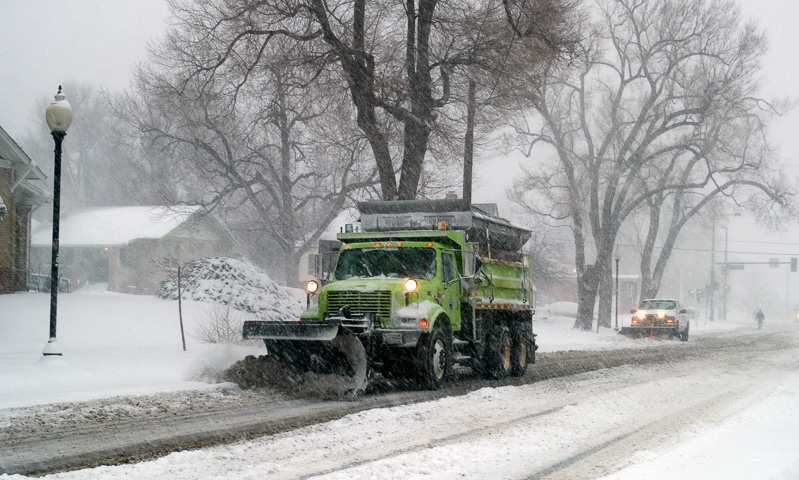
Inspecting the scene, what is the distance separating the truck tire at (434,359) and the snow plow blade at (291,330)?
1.77 meters

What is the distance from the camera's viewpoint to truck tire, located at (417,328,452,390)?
1298cm

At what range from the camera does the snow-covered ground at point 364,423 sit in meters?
7.11

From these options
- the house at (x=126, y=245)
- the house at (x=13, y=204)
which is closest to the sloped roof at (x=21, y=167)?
the house at (x=13, y=204)

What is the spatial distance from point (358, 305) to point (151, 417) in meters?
4.14

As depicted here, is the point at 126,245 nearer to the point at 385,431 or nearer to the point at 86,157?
the point at 86,157

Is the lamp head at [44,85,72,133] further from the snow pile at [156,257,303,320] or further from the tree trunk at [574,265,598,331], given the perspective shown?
the tree trunk at [574,265,598,331]

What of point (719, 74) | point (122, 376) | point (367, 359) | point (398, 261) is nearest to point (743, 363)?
point (398, 261)

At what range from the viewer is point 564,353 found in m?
23.8

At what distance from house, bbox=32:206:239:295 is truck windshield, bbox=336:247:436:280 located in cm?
3637

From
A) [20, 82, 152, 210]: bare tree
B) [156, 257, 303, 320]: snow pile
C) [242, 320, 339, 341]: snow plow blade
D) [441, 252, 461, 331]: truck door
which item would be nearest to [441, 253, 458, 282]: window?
[441, 252, 461, 331]: truck door

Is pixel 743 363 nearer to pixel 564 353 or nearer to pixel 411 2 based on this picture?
pixel 564 353

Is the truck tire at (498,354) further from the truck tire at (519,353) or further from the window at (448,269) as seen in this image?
the window at (448,269)

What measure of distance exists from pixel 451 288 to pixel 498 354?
2379 millimetres

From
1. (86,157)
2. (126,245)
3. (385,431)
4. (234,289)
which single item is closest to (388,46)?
(234,289)
